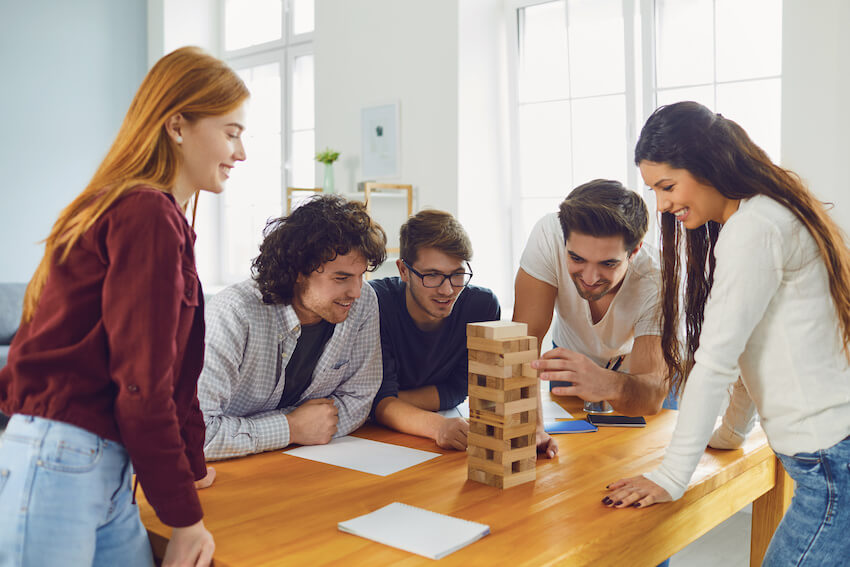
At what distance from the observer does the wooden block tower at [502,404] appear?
4.47 feet

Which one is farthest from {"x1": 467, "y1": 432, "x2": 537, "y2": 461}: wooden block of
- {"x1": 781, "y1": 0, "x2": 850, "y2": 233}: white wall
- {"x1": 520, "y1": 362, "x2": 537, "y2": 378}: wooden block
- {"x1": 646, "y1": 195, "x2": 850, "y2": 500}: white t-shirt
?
{"x1": 781, "y1": 0, "x2": 850, "y2": 233}: white wall

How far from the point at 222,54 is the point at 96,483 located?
5670 millimetres

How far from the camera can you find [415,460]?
154cm

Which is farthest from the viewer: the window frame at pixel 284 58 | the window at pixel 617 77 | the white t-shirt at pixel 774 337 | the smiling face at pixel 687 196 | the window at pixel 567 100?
the window frame at pixel 284 58

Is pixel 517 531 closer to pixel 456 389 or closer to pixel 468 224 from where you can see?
pixel 456 389

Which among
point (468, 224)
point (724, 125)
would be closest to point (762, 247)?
point (724, 125)

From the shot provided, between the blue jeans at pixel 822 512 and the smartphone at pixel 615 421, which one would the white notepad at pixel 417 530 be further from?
the smartphone at pixel 615 421

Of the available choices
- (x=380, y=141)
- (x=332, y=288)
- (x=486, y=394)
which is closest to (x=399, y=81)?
(x=380, y=141)

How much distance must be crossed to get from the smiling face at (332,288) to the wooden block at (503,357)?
15.2 inches

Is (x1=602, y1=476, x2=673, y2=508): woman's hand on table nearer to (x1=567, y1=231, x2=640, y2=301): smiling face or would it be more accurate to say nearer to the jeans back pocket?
(x1=567, y1=231, x2=640, y2=301): smiling face

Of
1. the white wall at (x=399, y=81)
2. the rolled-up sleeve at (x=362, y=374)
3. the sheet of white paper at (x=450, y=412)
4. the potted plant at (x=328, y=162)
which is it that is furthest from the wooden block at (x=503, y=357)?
the potted plant at (x=328, y=162)

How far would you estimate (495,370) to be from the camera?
54.0 inches

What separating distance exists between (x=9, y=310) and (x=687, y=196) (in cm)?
479

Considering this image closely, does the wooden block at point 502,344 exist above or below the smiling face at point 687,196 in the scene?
below
